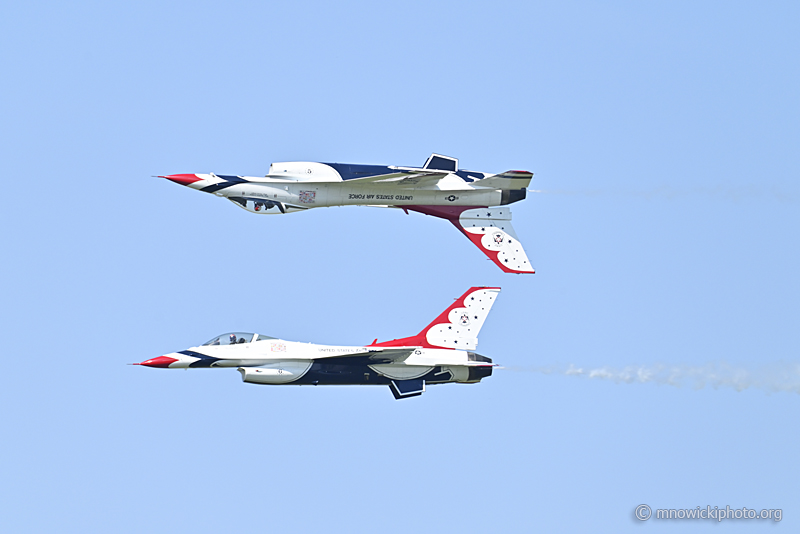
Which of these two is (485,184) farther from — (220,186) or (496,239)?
(220,186)

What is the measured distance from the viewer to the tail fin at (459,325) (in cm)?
6059

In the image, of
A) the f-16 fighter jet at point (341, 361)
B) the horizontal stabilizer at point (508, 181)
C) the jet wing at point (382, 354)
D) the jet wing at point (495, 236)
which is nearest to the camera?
the jet wing at point (382, 354)

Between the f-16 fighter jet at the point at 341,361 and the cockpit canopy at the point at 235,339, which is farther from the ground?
the cockpit canopy at the point at 235,339

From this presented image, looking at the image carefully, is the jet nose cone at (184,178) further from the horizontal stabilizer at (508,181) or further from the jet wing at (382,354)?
the horizontal stabilizer at (508,181)

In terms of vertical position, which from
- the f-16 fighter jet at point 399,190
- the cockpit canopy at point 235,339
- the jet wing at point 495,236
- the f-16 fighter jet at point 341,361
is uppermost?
the f-16 fighter jet at point 399,190

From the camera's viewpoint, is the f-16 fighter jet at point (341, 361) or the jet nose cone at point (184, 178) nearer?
the f-16 fighter jet at point (341, 361)

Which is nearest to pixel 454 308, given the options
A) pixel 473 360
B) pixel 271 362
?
pixel 473 360

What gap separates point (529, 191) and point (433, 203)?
3.27 meters

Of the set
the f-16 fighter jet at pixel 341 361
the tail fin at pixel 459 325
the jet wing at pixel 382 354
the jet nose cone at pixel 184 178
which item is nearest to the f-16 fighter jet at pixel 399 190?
the jet nose cone at pixel 184 178

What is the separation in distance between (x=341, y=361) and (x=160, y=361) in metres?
5.84

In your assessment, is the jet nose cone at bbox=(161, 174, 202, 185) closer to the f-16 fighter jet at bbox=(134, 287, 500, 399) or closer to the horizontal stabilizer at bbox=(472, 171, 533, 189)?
the f-16 fighter jet at bbox=(134, 287, 500, 399)

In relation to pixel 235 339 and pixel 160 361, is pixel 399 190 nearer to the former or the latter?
pixel 235 339

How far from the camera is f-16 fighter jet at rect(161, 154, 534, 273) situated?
60594mm

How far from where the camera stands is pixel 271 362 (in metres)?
59.5
